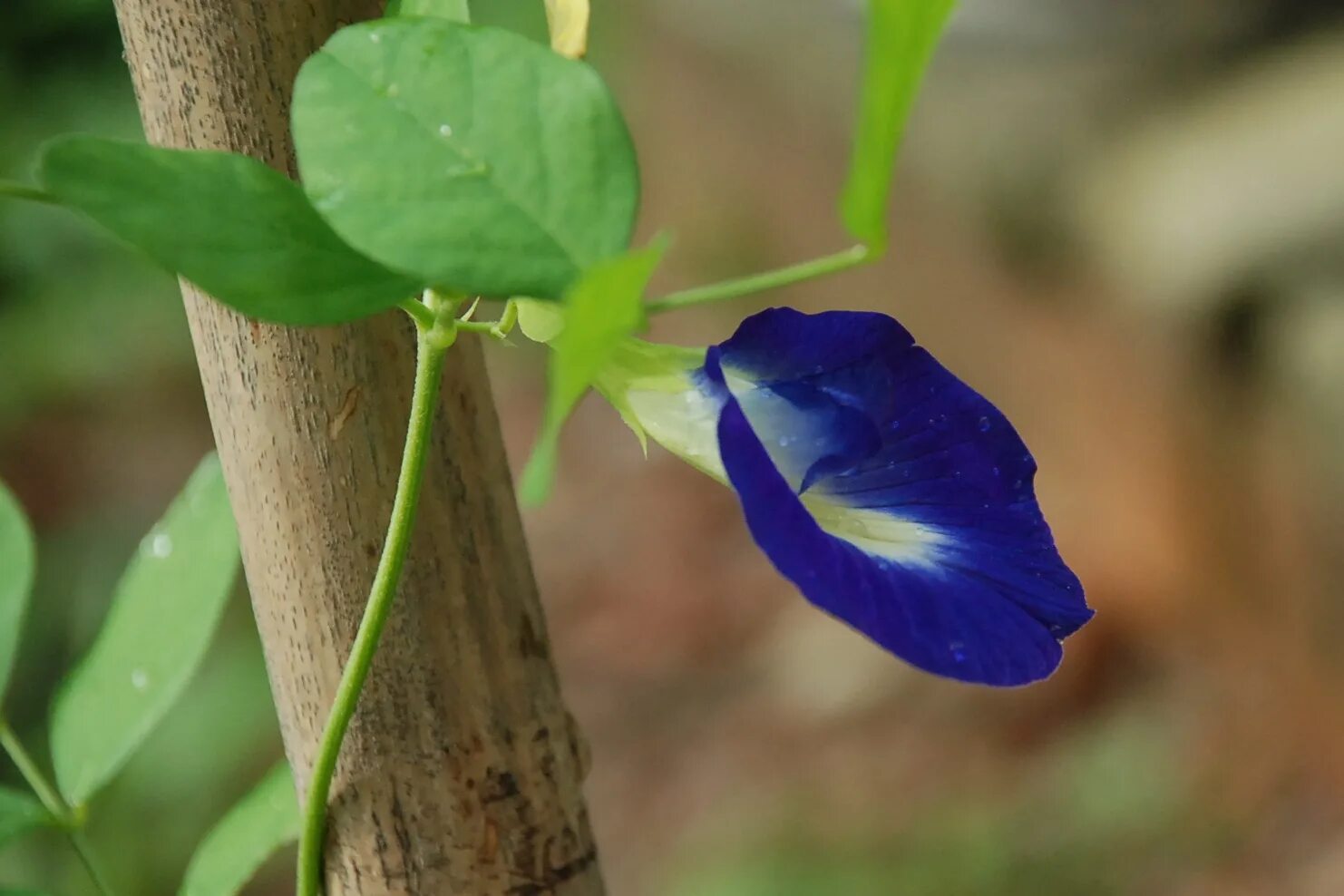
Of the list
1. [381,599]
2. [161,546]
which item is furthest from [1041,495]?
[381,599]

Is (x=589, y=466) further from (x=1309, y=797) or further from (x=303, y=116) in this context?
(x=303, y=116)

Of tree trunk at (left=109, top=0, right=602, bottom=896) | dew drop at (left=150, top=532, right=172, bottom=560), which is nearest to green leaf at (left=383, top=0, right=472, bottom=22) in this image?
tree trunk at (left=109, top=0, right=602, bottom=896)

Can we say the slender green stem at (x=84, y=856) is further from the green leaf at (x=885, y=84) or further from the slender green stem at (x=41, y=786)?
the green leaf at (x=885, y=84)

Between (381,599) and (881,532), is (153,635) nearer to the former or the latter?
(381,599)

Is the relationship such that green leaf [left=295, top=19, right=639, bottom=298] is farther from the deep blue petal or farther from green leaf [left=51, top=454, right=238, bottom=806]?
green leaf [left=51, top=454, right=238, bottom=806]

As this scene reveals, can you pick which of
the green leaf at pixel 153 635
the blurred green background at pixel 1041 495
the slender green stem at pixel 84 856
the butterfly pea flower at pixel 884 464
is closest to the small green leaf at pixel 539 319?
the butterfly pea flower at pixel 884 464

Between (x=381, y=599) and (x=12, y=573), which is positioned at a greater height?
(x=12, y=573)
